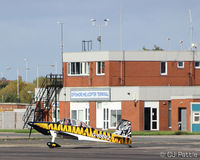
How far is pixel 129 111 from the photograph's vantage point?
6919cm

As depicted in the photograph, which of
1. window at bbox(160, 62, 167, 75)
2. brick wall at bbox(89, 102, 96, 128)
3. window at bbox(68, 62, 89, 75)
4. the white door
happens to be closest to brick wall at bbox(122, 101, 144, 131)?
the white door

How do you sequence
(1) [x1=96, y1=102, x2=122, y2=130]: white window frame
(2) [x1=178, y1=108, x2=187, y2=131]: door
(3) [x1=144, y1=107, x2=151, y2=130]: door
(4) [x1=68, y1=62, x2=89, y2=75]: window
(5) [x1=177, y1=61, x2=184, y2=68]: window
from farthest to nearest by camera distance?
(5) [x1=177, y1=61, x2=184, y2=68]: window < (4) [x1=68, y1=62, x2=89, y2=75]: window < (1) [x1=96, y1=102, x2=122, y2=130]: white window frame < (3) [x1=144, y1=107, x2=151, y2=130]: door < (2) [x1=178, y1=108, x2=187, y2=131]: door

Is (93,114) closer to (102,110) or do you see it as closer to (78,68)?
(102,110)

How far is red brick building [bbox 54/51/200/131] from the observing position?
226 ft

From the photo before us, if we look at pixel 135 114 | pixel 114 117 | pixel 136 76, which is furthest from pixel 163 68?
pixel 114 117

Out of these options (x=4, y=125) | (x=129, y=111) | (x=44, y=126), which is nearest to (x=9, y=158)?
(x=44, y=126)

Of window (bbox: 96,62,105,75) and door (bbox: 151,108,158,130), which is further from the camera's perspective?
window (bbox: 96,62,105,75)

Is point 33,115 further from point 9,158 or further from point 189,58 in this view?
point 9,158

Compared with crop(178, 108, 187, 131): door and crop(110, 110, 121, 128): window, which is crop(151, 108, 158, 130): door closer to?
crop(178, 108, 187, 131): door

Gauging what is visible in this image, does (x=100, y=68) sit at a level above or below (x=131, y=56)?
below

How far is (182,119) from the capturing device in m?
66.3

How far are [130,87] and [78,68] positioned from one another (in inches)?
296

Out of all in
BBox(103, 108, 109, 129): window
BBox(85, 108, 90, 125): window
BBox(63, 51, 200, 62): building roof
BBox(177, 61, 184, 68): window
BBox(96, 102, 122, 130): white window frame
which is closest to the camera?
BBox(96, 102, 122, 130): white window frame

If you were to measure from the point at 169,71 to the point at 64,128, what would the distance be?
3543 centimetres
